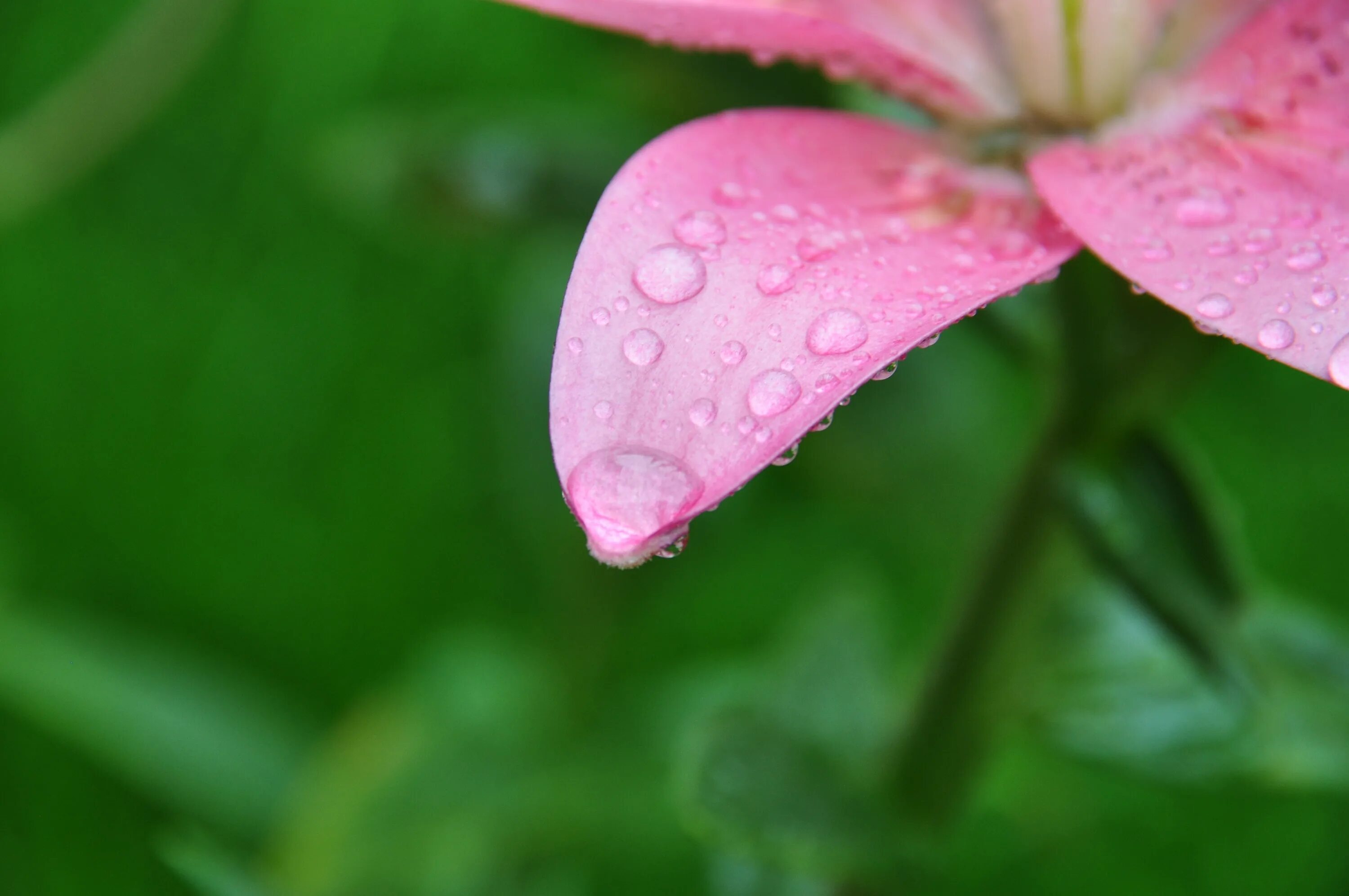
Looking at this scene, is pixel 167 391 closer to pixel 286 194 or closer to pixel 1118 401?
pixel 286 194

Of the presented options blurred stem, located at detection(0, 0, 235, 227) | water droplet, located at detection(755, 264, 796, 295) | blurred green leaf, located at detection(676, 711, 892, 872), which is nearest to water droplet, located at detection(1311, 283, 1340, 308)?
water droplet, located at detection(755, 264, 796, 295)

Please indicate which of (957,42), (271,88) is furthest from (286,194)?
(957,42)

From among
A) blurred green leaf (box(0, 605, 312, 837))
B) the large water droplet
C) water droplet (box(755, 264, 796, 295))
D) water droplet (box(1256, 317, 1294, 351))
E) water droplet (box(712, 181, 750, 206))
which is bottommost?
water droplet (box(1256, 317, 1294, 351))

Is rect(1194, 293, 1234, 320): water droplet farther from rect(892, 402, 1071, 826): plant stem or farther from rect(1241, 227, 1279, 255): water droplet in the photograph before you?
rect(892, 402, 1071, 826): plant stem

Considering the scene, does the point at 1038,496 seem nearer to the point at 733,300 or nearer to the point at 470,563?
the point at 733,300

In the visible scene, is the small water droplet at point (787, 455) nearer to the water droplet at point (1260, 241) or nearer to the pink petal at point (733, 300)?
the pink petal at point (733, 300)

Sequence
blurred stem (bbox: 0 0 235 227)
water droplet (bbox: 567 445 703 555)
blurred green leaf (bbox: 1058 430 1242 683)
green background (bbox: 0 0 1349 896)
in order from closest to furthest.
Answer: water droplet (bbox: 567 445 703 555)
blurred green leaf (bbox: 1058 430 1242 683)
green background (bbox: 0 0 1349 896)
blurred stem (bbox: 0 0 235 227)
